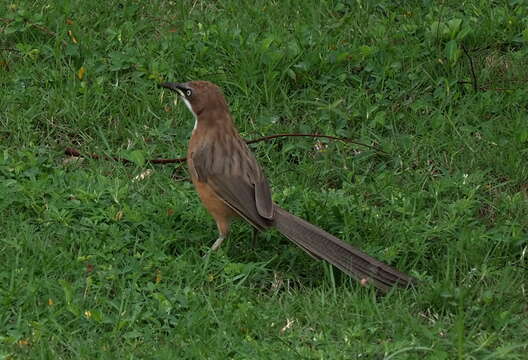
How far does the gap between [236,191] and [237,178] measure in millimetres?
121

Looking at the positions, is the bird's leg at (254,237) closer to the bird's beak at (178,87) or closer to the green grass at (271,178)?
the green grass at (271,178)

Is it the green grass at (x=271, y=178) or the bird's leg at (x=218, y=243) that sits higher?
the green grass at (x=271, y=178)

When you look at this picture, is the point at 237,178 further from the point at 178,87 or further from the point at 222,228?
the point at 178,87

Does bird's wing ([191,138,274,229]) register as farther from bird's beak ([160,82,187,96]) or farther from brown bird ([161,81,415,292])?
bird's beak ([160,82,187,96])

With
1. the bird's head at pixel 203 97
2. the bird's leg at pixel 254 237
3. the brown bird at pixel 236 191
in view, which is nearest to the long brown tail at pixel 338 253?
the brown bird at pixel 236 191

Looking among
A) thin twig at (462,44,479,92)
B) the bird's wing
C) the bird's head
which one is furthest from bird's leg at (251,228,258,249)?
thin twig at (462,44,479,92)

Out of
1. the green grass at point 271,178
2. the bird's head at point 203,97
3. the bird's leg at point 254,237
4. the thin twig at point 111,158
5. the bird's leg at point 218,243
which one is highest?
the bird's head at point 203,97

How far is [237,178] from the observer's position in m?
7.58

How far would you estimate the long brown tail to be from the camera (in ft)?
22.5

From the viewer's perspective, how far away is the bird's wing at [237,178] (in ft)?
23.9

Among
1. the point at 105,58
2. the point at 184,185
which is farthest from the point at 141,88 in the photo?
the point at 184,185

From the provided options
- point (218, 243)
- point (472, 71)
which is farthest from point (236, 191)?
point (472, 71)

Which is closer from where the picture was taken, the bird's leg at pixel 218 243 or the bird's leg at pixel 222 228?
the bird's leg at pixel 218 243

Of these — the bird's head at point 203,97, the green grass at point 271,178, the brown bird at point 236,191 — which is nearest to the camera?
the green grass at point 271,178
